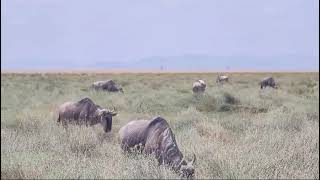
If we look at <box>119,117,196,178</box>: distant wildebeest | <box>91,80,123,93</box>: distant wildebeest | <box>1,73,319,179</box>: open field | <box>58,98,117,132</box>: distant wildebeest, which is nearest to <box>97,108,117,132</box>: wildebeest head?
<box>58,98,117,132</box>: distant wildebeest

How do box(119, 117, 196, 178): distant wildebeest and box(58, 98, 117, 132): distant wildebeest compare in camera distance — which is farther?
box(58, 98, 117, 132): distant wildebeest

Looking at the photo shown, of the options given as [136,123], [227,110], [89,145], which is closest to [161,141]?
[136,123]

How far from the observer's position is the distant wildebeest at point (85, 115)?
14312 mm

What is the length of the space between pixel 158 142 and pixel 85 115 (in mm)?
5717

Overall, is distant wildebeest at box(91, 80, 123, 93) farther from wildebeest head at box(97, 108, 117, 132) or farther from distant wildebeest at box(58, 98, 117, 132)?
wildebeest head at box(97, 108, 117, 132)

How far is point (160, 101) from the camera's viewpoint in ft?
75.6

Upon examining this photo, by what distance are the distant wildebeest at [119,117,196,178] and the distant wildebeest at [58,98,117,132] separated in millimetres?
3292

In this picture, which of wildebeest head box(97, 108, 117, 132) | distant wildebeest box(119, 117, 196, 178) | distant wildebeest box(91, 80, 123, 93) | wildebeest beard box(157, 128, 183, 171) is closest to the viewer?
distant wildebeest box(119, 117, 196, 178)

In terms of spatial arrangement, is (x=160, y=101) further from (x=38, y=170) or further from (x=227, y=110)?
(x=38, y=170)

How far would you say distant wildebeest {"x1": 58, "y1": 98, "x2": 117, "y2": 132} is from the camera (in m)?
14.3

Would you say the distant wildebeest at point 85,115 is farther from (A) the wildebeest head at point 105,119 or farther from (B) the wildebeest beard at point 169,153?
(B) the wildebeest beard at point 169,153

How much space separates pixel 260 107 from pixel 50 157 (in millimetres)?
14259

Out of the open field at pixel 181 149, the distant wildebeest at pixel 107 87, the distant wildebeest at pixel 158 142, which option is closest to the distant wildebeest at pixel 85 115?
the open field at pixel 181 149

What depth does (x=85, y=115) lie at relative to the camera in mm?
14586
